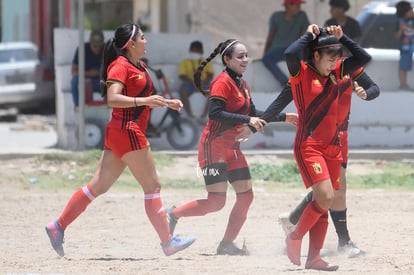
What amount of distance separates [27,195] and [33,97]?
389 inches

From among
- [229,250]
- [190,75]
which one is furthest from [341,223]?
[190,75]

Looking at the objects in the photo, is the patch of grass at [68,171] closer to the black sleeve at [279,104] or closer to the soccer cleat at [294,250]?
the black sleeve at [279,104]

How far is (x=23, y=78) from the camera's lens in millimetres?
21141

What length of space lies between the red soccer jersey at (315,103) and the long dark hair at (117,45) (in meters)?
1.37

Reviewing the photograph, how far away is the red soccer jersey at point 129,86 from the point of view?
7324 millimetres

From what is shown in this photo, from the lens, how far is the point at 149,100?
722cm

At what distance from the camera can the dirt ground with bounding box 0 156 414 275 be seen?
7297mm

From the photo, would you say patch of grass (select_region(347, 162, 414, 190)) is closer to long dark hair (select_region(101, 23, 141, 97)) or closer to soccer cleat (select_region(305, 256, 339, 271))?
soccer cleat (select_region(305, 256, 339, 271))

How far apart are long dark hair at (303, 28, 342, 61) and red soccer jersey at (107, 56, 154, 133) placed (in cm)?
134

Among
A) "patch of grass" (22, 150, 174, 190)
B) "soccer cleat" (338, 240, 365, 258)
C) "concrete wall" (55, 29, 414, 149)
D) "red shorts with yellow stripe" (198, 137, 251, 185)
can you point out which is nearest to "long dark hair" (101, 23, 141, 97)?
"red shorts with yellow stripe" (198, 137, 251, 185)

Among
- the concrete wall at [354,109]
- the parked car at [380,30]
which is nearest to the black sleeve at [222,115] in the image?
the concrete wall at [354,109]

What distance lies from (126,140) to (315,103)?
4.93 feet

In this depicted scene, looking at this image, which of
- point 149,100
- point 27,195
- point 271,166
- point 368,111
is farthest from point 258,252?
point 368,111

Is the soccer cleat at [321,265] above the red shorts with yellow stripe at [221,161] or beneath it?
beneath
